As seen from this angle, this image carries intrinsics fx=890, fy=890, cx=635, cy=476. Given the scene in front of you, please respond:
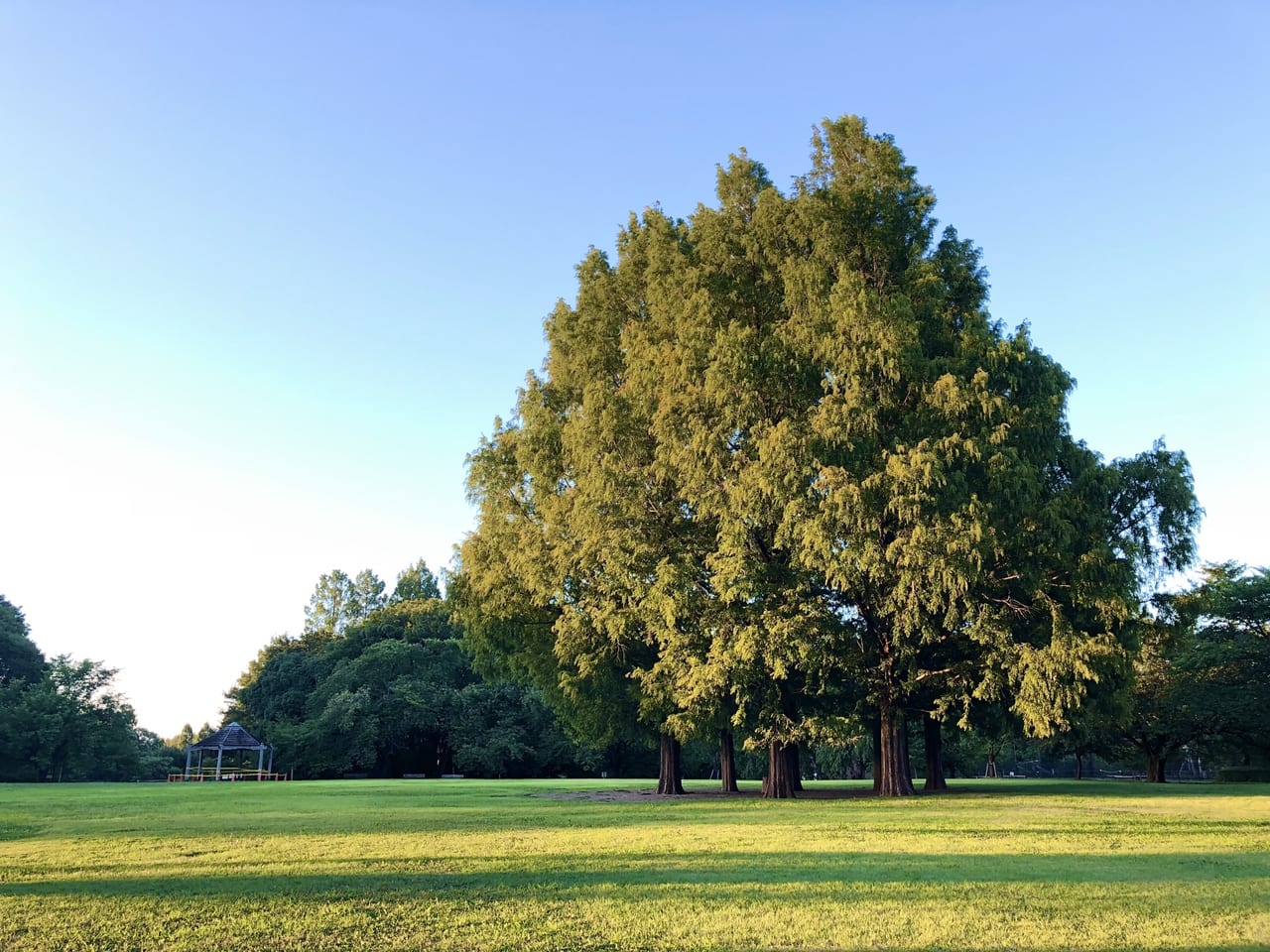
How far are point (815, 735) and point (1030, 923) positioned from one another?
1675cm

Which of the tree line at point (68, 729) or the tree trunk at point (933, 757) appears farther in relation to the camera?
the tree line at point (68, 729)

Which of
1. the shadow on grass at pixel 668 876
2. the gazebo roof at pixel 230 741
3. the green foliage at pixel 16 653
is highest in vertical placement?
the green foliage at pixel 16 653

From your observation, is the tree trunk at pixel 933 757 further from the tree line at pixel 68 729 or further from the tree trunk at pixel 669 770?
the tree line at pixel 68 729

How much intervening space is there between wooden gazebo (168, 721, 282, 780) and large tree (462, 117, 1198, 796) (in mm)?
32643

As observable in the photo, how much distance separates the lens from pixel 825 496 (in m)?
21.0

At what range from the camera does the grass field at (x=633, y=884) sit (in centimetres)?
605

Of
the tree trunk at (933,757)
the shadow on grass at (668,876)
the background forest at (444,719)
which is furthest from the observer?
the background forest at (444,719)

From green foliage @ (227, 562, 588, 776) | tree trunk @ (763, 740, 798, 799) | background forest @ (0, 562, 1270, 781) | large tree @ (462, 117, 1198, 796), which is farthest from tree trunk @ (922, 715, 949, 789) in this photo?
green foliage @ (227, 562, 588, 776)

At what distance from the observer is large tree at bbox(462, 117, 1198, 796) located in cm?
2109

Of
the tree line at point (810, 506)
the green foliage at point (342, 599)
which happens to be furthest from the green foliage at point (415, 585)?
the tree line at point (810, 506)

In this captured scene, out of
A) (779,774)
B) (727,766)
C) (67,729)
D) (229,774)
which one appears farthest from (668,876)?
(229,774)

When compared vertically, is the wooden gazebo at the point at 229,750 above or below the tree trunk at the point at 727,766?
below

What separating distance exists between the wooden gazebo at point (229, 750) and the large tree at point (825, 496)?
32.6 meters

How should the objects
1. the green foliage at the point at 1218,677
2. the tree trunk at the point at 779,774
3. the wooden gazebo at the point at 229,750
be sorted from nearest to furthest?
the tree trunk at the point at 779,774 → the green foliage at the point at 1218,677 → the wooden gazebo at the point at 229,750
